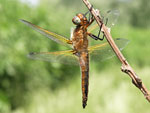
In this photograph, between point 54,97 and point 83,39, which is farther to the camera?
point 54,97

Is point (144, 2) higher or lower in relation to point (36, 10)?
higher

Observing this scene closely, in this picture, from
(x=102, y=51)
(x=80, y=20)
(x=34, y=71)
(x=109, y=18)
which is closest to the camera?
(x=80, y=20)

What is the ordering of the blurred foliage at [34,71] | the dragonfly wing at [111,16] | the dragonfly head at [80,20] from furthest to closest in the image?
the blurred foliage at [34,71], the dragonfly wing at [111,16], the dragonfly head at [80,20]

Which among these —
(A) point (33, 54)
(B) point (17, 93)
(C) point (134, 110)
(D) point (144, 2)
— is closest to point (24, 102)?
(B) point (17, 93)

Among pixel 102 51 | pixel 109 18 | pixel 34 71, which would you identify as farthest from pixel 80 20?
pixel 34 71

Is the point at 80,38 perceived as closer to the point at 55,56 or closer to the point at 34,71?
the point at 55,56

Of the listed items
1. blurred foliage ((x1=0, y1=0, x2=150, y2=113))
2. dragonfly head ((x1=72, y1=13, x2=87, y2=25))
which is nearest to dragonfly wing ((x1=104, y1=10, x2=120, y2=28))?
dragonfly head ((x1=72, y1=13, x2=87, y2=25))

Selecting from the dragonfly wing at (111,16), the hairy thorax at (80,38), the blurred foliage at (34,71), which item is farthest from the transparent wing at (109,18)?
the blurred foliage at (34,71)

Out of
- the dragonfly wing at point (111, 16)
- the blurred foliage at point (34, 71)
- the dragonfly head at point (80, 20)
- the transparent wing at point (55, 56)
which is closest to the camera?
the dragonfly head at point (80, 20)

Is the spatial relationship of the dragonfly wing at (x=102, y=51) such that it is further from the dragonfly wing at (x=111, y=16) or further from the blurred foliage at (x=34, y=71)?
the blurred foliage at (x=34, y=71)

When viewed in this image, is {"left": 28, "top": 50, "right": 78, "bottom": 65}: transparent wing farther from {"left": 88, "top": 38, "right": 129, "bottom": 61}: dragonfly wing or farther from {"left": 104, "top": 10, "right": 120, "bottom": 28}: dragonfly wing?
{"left": 104, "top": 10, "right": 120, "bottom": 28}: dragonfly wing

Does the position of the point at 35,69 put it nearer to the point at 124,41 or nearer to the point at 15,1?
the point at 15,1
